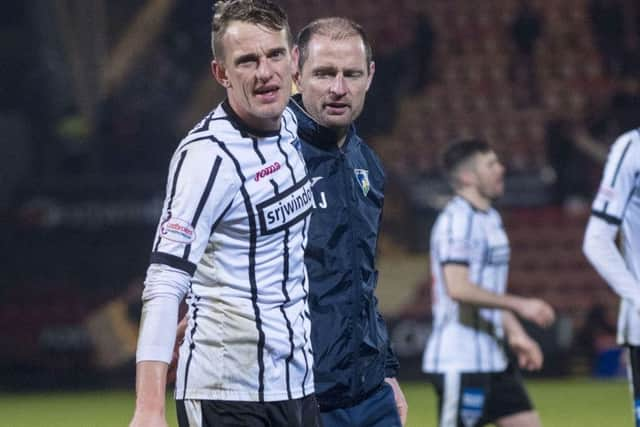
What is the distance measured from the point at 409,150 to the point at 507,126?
1.42 metres

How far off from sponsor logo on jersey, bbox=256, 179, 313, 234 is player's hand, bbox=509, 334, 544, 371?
3.08m

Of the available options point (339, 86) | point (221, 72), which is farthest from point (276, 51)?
point (339, 86)

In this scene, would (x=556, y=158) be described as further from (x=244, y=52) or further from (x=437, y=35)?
(x=244, y=52)

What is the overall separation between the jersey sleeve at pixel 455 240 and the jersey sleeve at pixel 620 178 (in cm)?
137

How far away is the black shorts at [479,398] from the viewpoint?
674 cm

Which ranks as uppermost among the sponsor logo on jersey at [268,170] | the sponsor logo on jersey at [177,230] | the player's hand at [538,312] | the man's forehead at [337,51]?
the man's forehead at [337,51]

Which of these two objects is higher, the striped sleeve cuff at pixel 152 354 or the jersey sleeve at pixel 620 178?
the jersey sleeve at pixel 620 178

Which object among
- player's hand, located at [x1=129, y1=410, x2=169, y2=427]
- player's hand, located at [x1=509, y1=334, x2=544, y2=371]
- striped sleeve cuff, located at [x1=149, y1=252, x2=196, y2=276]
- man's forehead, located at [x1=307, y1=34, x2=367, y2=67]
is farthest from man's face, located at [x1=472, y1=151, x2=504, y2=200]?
player's hand, located at [x1=129, y1=410, x2=169, y2=427]

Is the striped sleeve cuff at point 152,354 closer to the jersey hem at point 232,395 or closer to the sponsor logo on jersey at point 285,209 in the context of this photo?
the jersey hem at point 232,395

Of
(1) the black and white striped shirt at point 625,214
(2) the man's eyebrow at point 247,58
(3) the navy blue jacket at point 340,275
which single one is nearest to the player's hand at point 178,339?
(3) the navy blue jacket at point 340,275

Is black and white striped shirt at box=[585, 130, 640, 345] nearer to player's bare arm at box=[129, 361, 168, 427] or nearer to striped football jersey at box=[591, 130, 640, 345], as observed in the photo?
striped football jersey at box=[591, 130, 640, 345]

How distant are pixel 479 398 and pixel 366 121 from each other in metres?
10.9

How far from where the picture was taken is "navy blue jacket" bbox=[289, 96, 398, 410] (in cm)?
428

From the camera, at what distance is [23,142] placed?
1719 centimetres
